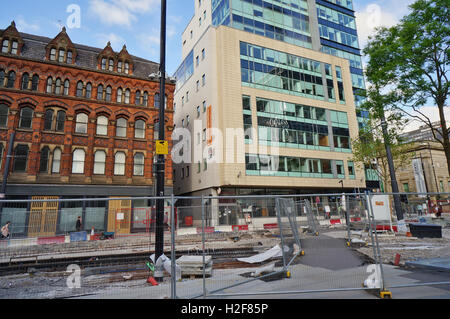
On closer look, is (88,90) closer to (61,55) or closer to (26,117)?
(61,55)

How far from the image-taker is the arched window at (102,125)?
27203 millimetres

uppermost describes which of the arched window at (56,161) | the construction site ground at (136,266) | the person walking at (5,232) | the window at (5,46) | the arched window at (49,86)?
the window at (5,46)

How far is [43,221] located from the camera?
639 centimetres

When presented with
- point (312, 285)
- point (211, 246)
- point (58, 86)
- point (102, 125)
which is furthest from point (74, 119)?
point (312, 285)

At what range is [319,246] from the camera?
9.81m

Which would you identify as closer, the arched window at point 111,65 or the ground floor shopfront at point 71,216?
the ground floor shopfront at point 71,216

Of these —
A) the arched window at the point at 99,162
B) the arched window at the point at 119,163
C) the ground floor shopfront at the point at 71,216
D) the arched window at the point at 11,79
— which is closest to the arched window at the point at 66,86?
the arched window at the point at 11,79

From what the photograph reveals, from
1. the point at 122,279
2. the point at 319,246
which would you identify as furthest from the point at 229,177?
the point at 122,279

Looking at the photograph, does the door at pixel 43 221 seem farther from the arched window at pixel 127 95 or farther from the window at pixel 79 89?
the arched window at pixel 127 95

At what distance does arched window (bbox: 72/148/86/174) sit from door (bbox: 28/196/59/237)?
Result: 69.6ft

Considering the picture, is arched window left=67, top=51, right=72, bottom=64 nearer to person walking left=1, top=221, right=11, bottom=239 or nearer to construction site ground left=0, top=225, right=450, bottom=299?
construction site ground left=0, top=225, right=450, bottom=299

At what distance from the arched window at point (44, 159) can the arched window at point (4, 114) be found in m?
3.92

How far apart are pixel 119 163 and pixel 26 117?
31.0ft
